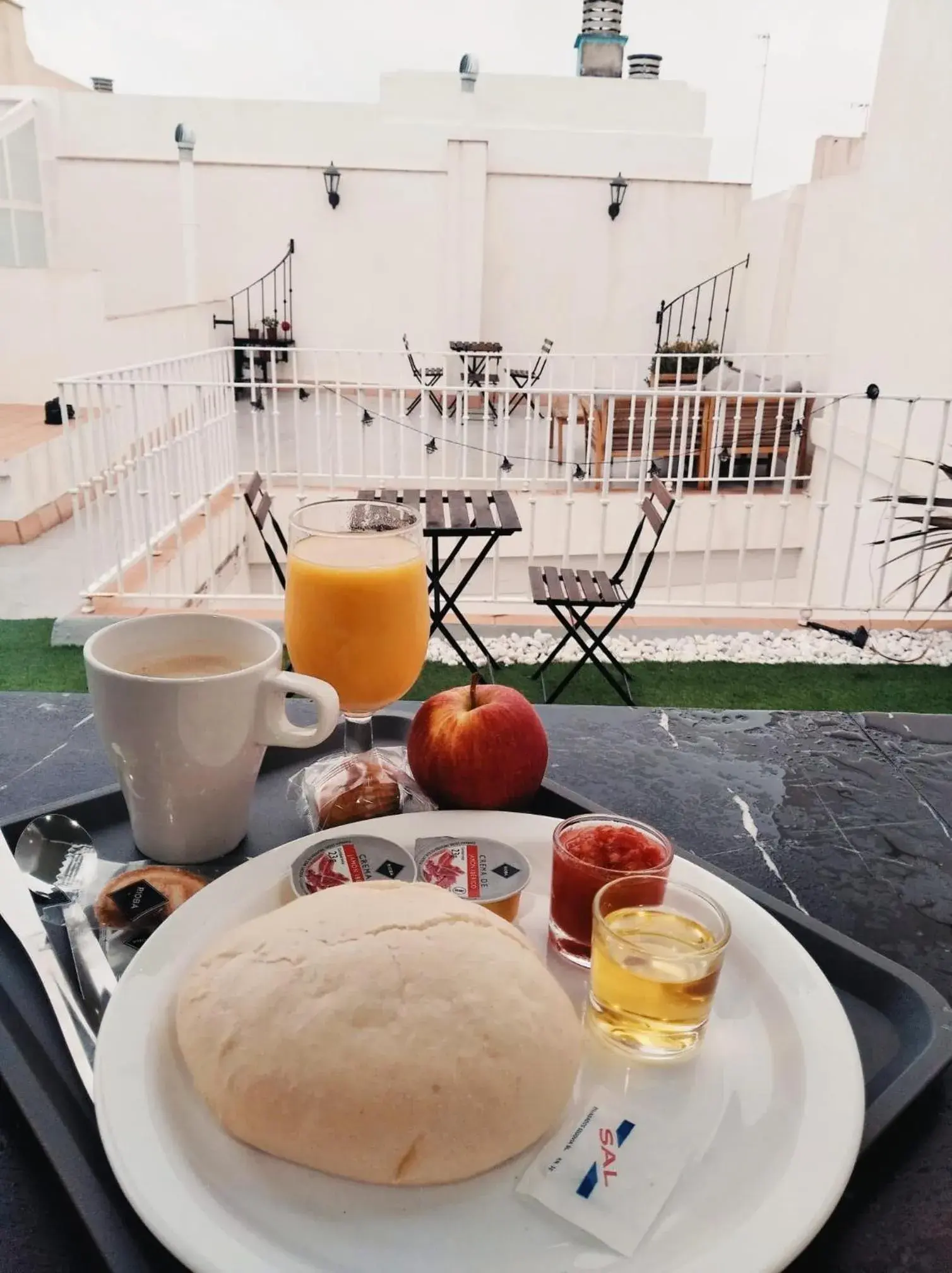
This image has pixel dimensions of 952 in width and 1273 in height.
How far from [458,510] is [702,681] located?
3.89 ft

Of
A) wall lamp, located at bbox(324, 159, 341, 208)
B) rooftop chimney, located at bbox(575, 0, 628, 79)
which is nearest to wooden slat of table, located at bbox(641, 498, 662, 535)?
wall lamp, located at bbox(324, 159, 341, 208)

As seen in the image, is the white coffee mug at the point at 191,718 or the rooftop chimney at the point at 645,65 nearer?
the white coffee mug at the point at 191,718

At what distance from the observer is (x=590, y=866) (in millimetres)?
624

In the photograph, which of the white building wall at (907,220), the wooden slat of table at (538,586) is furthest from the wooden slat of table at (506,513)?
the white building wall at (907,220)

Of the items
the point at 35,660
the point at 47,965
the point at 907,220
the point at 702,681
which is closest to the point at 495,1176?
the point at 47,965

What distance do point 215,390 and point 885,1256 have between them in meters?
5.75

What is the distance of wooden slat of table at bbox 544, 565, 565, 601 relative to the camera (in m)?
3.22

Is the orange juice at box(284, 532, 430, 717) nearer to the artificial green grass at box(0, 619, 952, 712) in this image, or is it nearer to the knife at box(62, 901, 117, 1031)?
the knife at box(62, 901, 117, 1031)

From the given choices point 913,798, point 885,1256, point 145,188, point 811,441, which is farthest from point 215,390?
point 145,188

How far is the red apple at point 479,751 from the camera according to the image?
0.78 m

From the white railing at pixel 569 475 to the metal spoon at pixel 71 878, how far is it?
9.28ft

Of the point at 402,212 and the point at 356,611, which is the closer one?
the point at 356,611

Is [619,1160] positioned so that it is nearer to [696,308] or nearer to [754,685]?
[754,685]

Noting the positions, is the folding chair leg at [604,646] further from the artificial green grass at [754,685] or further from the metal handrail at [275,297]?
the metal handrail at [275,297]
